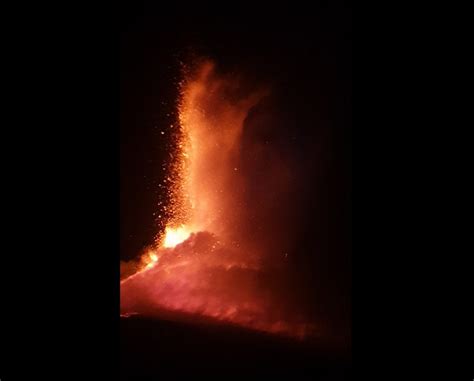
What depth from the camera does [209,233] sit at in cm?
445

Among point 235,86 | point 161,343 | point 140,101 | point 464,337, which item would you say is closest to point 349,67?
point 235,86

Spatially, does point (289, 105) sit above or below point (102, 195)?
above

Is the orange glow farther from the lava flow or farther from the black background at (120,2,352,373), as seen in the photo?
the black background at (120,2,352,373)

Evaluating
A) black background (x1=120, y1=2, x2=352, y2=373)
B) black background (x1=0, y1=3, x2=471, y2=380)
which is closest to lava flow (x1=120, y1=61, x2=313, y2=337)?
black background (x1=120, y1=2, x2=352, y2=373)

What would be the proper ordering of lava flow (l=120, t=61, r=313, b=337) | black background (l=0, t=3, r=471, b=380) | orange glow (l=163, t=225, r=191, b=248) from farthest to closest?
orange glow (l=163, t=225, r=191, b=248), lava flow (l=120, t=61, r=313, b=337), black background (l=0, t=3, r=471, b=380)

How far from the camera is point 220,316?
3.92 m

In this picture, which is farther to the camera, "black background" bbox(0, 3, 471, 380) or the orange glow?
the orange glow

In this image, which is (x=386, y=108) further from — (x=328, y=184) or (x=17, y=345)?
(x=17, y=345)

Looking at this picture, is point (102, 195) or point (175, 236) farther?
point (175, 236)

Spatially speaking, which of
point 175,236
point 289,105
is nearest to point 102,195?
point 175,236

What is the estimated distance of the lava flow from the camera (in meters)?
4.07

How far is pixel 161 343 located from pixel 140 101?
7.62 ft

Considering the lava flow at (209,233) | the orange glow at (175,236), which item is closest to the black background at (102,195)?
the lava flow at (209,233)

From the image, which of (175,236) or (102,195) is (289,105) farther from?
(102,195)
